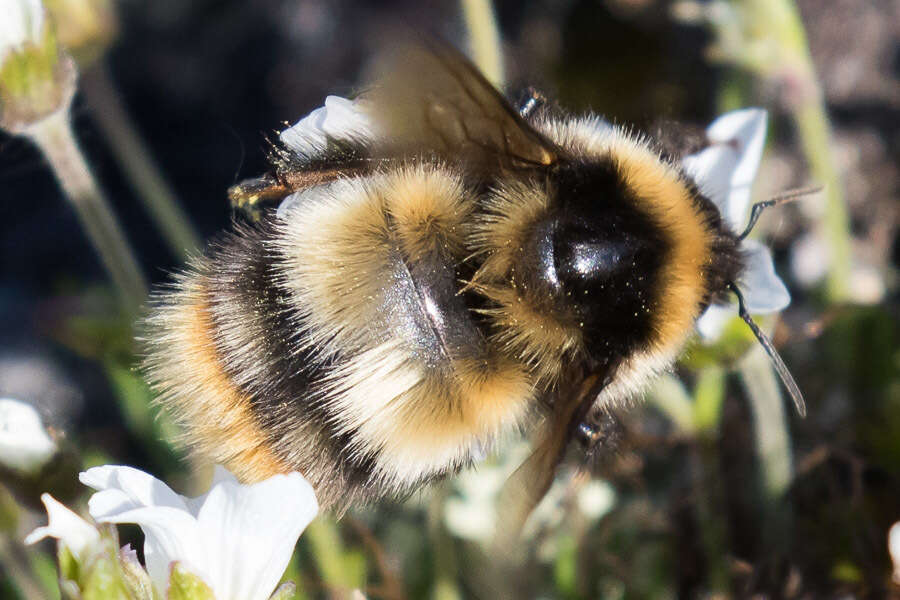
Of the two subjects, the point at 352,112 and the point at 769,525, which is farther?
the point at 769,525

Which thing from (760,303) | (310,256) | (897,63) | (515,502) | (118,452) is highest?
(310,256)

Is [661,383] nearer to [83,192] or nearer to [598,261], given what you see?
[598,261]

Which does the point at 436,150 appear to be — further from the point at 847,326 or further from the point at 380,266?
the point at 847,326

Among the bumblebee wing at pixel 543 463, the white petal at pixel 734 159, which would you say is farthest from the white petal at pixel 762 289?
the bumblebee wing at pixel 543 463

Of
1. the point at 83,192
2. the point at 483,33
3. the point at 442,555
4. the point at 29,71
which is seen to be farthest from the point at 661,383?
the point at 29,71

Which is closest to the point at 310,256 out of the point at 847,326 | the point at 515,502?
the point at 515,502

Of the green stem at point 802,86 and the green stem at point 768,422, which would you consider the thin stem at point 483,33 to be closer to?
the green stem at point 802,86
